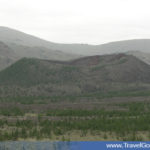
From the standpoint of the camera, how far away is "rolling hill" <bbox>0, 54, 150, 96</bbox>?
45094 mm

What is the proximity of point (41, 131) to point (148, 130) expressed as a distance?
5734 millimetres

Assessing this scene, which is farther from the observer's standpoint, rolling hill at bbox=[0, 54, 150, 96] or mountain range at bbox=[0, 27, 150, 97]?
rolling hill at bbox=[0, 54, 150, 96]

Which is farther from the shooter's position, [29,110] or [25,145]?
[29,110]

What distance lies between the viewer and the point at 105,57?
63719 mm

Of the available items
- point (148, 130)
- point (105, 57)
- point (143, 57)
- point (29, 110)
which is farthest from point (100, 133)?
point (143, 57)

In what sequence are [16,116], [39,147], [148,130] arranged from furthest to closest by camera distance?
[16,116] → [148,130] → [39,147]

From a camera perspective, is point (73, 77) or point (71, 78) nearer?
point (71, 78)

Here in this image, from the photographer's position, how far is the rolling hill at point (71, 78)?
4509 cm

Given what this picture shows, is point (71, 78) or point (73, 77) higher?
point (73, 77)

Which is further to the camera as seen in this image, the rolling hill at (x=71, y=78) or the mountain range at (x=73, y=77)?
the rolling hill at (x=71, y=78)

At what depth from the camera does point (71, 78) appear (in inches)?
2026

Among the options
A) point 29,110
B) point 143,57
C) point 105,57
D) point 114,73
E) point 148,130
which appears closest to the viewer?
point 148,130

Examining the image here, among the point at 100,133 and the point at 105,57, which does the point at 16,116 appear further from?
the point at 105,57

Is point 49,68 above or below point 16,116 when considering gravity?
above
